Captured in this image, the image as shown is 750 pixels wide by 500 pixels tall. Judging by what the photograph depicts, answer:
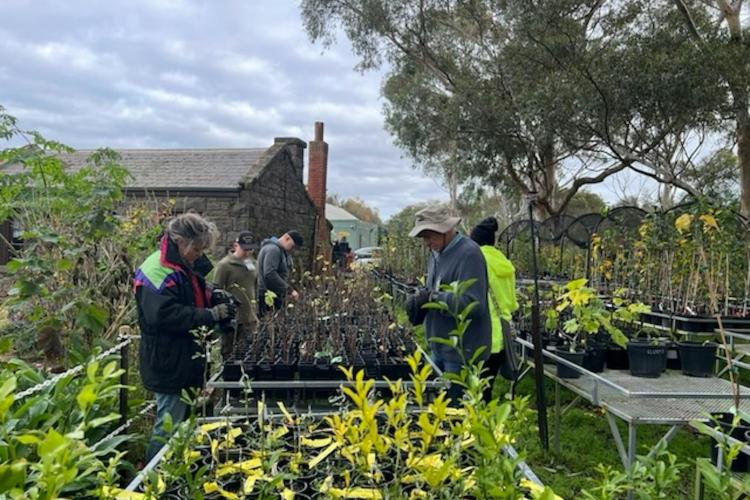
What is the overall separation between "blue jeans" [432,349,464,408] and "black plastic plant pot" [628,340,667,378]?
5.19ft

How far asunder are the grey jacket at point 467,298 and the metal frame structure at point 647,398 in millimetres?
691

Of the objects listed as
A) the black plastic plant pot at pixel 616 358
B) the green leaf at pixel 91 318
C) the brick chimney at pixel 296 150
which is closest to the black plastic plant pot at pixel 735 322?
the black plastic plant pot at pixel 616 358

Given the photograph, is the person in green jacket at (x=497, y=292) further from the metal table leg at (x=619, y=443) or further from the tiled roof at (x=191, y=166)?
the tiled roof at (x=191, y=166)

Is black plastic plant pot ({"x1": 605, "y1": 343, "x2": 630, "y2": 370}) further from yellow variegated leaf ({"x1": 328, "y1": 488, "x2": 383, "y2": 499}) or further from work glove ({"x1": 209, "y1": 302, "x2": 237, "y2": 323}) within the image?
yellow variegated leaf ({"x1": 328, "y1": 488, "x2": 383, "y2": 499})

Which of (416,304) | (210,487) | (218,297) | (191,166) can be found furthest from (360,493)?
(191,166)

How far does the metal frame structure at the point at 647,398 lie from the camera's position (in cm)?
296

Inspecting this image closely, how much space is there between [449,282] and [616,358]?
2.01 m

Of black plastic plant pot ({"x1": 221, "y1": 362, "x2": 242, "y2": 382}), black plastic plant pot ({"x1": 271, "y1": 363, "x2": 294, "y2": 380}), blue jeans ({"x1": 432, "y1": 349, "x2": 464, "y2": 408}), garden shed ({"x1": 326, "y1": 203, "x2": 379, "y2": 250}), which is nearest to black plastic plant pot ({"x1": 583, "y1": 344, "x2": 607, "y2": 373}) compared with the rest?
blue jeans ({"x1": 432, "y1": 349, "x2": 464, "y2": 408})

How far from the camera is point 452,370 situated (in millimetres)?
3416

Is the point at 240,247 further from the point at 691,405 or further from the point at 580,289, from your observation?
the point at 691,405

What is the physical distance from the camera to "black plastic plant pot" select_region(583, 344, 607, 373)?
425cm

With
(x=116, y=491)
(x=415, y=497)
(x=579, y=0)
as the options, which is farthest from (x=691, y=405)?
(x=579, y=0)

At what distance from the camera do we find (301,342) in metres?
3.82

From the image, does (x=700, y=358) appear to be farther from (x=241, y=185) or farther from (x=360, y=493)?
(x=241, y=185)
